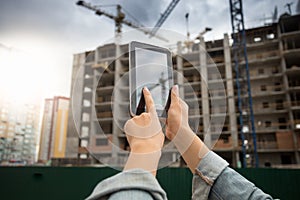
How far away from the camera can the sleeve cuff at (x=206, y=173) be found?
9.0 inches

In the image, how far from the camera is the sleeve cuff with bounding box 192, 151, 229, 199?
0.23 meters

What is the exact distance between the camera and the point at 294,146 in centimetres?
738

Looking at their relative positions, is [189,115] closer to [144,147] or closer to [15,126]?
[144,147]

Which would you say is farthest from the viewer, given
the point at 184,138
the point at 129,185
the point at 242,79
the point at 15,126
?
the point at 242,79

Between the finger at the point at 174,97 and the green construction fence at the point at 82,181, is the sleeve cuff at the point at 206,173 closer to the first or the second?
the finger at the point at 174,97

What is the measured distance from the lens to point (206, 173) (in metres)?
0.23

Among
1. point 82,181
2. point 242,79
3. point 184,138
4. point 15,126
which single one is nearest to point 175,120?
point 184,138

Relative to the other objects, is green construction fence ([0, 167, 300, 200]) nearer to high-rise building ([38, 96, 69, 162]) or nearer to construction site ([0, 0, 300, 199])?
construction site ([0, 0, 300, 199])

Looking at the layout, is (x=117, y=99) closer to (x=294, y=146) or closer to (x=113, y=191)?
(x=113, y=191)

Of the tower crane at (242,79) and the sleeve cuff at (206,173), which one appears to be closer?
the sleeve cuff at (206,173)

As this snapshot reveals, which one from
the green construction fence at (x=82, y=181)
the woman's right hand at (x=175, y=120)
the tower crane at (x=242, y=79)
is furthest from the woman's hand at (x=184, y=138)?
the tower crane at (x=242, y=79)

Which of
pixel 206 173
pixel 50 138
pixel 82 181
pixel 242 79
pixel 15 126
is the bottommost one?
pixel 82 181

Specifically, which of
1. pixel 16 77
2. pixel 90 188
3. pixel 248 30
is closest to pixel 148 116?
pixel 90 188

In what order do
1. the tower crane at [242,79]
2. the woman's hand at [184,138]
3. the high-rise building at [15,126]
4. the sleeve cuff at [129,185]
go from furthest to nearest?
the tower crane at [242,79]
the high-rise building at [15,126]
the woman's hand at [184,138]
the sleeve cuff at [129,185]
